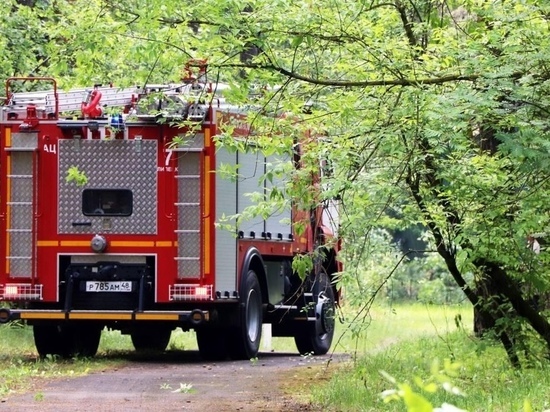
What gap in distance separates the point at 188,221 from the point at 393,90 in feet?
17.7

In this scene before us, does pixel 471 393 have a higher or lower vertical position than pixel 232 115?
lower

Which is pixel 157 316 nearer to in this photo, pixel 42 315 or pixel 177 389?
pixel 42 315

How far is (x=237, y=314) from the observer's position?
15.1 m

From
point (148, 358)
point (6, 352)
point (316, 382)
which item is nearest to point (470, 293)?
point (316, 382)

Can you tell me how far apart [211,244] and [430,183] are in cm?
422

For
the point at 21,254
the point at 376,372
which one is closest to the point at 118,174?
the point at 21,254

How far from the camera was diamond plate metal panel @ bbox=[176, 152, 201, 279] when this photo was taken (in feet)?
47.1

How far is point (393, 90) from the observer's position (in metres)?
9.45

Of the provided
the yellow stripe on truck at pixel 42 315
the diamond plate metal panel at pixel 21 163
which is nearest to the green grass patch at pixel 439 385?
the yellow stripe on truck at pixel 42 315

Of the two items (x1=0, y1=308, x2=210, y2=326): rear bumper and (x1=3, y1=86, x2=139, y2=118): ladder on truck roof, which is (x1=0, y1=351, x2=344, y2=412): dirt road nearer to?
(x1=0, y1=308, x2=210, y2=326): rear bumper

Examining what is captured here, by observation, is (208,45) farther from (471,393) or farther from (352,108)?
(471,393)

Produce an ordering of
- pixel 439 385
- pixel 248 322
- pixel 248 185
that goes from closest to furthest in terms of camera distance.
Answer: pixel 439 385 → pixel 248 185 → pixel 248 322

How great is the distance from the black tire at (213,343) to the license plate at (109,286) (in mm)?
1463

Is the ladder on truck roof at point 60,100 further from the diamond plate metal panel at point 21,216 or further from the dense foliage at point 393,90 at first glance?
the dense foliage at point 393,90
